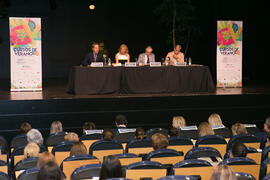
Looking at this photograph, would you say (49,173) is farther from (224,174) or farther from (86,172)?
(224,174)

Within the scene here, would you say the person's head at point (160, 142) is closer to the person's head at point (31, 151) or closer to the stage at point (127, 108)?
the person's head at point (31, 151)

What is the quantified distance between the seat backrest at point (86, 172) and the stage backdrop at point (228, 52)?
7496 millimetres

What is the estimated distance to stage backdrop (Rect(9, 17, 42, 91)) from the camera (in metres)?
9.68

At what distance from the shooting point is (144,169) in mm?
3697

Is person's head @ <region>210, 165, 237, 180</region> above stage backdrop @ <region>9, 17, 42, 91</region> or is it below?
below

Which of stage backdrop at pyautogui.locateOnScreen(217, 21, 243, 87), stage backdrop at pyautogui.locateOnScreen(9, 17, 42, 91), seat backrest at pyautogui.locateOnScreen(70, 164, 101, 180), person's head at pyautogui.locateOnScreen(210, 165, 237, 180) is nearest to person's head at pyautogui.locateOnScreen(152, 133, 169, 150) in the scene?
seat backrest at pyautogui.locateOnScreen(70, 164, 101, 180)

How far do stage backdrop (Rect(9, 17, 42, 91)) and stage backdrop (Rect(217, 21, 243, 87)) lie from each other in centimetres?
453

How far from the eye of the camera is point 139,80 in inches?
386

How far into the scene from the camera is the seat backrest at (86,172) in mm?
3602

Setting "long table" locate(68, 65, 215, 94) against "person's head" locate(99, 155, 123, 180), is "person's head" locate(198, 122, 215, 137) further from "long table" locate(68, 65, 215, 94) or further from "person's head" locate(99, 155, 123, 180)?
"long table" locate(68, 65, 215, 94)

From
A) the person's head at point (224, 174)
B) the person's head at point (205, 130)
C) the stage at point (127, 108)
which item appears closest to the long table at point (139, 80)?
the stage at point (127, 108)

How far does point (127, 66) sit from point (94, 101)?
4.25ft

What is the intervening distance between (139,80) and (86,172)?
20.5 feet

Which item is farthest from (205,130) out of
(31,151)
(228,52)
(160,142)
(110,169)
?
(228,52)
